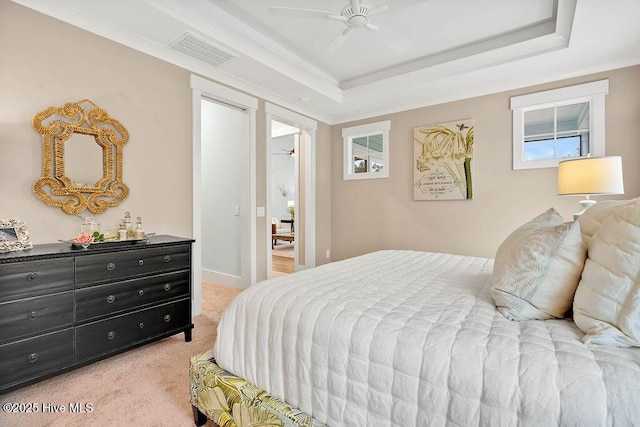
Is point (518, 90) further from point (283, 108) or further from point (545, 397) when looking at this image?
point (545, 397)

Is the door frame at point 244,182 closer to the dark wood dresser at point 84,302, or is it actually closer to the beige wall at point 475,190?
the dark wood dresser at point 84,302

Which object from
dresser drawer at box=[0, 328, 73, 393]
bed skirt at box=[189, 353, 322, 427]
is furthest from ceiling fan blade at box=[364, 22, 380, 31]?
dresser drawer at box=[0, 328, 73, 393]

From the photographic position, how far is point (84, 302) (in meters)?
1.97

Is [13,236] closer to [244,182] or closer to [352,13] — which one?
[244,182]

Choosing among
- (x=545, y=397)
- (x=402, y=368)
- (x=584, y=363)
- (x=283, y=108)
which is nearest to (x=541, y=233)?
(x=584, y=363)

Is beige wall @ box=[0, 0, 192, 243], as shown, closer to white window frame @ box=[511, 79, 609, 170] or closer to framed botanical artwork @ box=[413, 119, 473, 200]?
framed botanical artwork @ box=[413, 119, 473, 200]

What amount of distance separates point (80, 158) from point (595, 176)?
4144 millimetres

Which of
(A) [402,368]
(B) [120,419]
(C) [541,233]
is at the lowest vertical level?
(B) [120,419]

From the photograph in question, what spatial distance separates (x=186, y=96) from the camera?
3.07 meters

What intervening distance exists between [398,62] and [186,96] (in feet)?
8.02

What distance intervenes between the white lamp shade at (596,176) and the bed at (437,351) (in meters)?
1.55

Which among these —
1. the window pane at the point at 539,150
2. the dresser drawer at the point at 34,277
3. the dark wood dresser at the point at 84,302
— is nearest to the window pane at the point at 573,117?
the window pane at the point at 539,150

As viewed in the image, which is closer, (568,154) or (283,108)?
(568,154)

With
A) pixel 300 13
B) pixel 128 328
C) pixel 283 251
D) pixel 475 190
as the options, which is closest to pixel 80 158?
pixel 128 328
